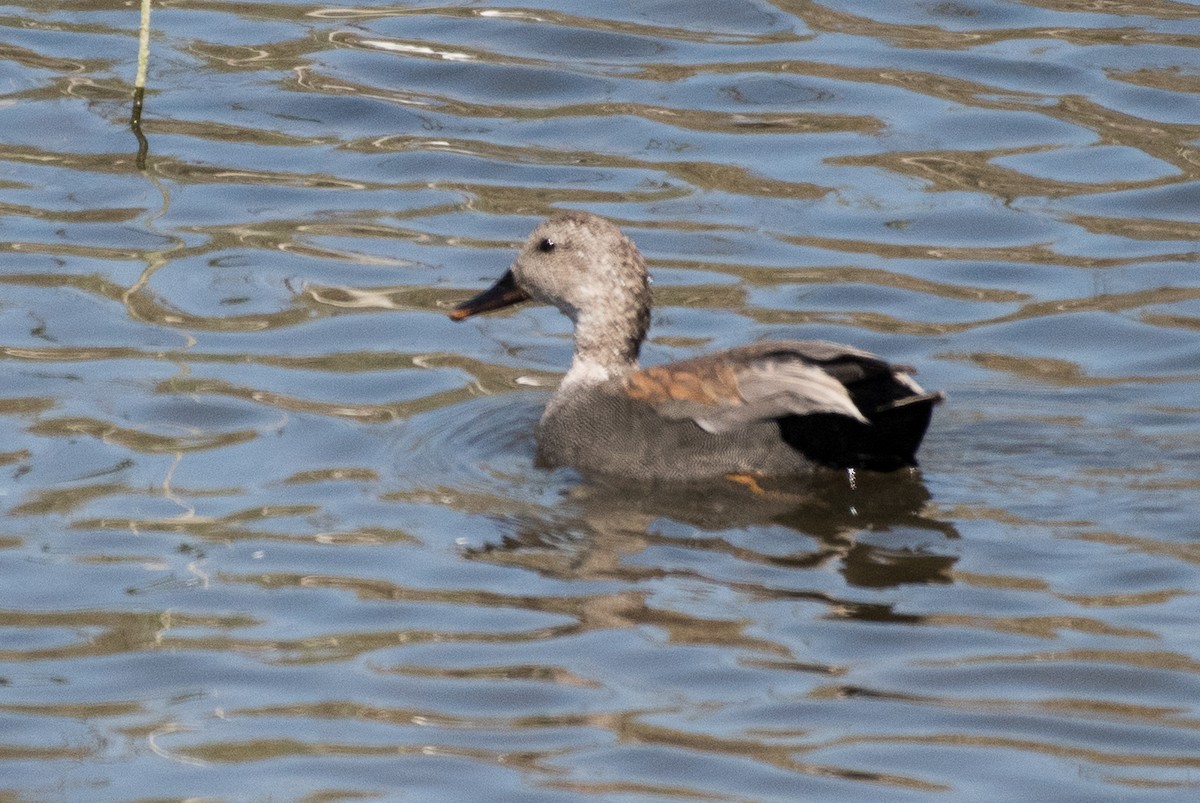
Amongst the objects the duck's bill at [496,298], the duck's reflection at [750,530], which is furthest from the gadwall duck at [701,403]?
the duck's bill at [496,298]

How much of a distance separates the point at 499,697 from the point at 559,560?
1171 mm

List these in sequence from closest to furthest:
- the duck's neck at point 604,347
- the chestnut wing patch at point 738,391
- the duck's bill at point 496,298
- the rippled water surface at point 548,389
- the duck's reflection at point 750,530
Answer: the rippled water surface at point 548,389, the duck's reflection at point 750,530, the chestnut wing patch at point 738,391, the duck's neck at point 604,347, the duck's bill at point 496,298

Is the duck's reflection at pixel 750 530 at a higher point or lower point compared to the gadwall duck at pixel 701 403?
lower

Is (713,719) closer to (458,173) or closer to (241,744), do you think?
(241,744)

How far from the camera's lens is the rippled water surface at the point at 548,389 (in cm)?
593

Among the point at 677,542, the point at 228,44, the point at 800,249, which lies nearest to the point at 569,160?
the point at 800,249

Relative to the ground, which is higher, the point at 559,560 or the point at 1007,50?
the point at 1007,50

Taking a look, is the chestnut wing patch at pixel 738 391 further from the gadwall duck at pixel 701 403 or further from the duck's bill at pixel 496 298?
the duck's bill at pixel 496 298

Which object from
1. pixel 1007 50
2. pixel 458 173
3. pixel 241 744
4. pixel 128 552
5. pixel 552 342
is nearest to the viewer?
pixel 241 744

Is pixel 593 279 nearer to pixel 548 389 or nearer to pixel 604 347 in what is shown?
pixel 604 347

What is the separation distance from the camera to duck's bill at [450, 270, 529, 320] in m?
9.20

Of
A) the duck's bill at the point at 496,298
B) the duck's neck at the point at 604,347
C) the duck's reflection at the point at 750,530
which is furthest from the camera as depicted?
the duck's bill at the point at 496,298

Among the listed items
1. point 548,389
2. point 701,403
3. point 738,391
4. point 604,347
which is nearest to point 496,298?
point 548,389

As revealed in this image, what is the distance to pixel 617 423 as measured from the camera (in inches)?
325
